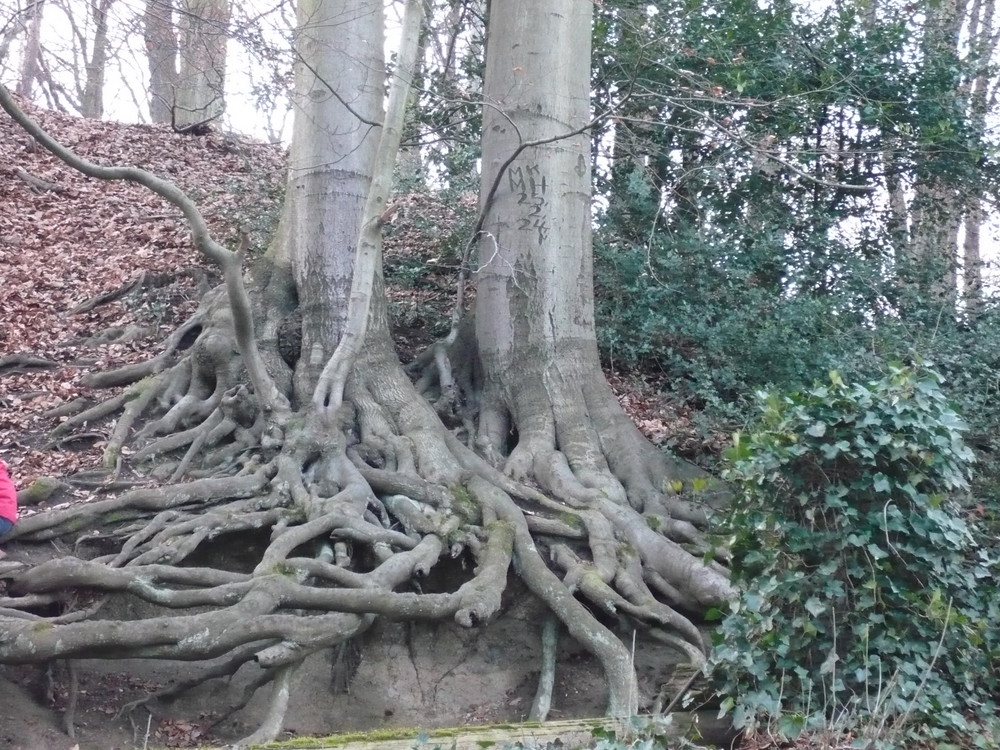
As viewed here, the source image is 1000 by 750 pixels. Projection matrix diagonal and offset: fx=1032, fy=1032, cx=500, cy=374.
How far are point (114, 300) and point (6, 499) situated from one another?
→ 536cm

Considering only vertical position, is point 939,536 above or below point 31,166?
below

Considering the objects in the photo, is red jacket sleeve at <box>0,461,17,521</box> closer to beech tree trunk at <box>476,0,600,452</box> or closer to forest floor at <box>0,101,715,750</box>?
forest floor at <box>0,101,715,750</box>

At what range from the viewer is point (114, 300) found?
11.7 meters

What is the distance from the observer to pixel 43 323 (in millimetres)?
11258

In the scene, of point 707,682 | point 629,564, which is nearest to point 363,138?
point 629,564

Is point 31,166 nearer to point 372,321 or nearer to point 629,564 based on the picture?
point 372,321

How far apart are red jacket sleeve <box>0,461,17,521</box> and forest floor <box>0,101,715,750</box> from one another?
31 cm

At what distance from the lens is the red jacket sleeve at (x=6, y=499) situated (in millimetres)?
6727

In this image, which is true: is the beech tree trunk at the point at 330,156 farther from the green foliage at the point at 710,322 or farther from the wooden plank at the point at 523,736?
the wooden plank at the point at 523,736

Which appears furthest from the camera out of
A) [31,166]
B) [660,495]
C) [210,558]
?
[31,166]

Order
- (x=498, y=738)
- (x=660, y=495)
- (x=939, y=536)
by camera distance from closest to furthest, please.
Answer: (x=939, y=536)
(x=498, y=738)
(x=660, y=495)

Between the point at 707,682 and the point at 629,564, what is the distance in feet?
7.83

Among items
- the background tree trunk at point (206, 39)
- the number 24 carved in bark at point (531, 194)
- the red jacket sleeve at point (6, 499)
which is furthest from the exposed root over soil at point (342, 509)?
the background tree trunk at point (206, 39)

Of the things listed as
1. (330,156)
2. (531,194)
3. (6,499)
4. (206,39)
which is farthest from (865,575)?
(206,39)
